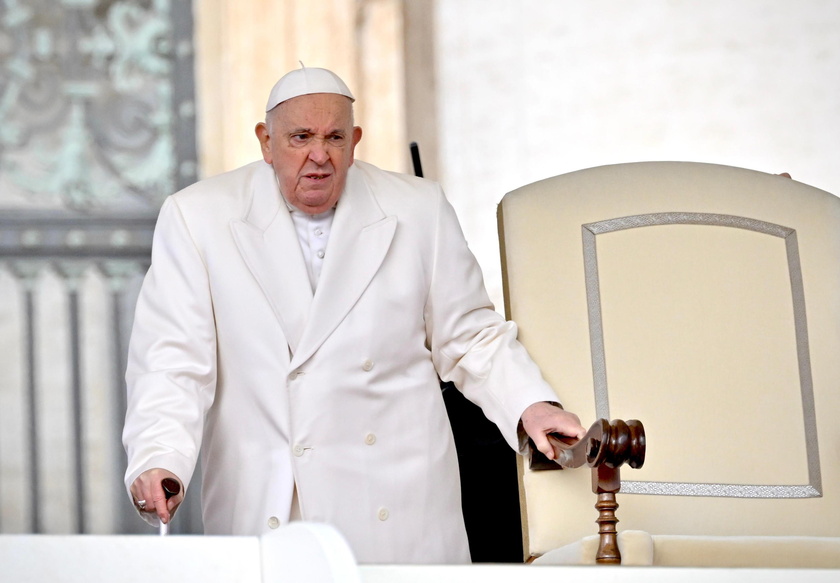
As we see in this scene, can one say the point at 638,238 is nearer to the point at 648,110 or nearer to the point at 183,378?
the point at 183,378

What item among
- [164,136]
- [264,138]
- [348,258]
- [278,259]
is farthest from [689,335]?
[164,136]

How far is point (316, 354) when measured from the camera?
2.61 meters

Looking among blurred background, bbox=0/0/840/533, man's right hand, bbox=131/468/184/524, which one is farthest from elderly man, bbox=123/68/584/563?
blurred background, bbox=0/0/840/533

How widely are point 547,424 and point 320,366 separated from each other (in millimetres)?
458

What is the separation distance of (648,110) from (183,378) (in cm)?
264

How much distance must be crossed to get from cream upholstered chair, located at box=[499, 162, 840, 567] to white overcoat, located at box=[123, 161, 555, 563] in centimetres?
18

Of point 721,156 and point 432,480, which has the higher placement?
point 721,156

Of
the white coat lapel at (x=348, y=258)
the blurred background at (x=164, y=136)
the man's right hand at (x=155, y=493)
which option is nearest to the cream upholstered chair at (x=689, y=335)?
the white coat lapel at (x=348, y=258)

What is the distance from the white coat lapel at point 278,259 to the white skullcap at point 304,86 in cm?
20

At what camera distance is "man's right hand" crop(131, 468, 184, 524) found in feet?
7.39

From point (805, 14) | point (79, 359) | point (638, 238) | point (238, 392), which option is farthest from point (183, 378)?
point (805, 14)

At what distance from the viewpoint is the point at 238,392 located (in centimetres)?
262

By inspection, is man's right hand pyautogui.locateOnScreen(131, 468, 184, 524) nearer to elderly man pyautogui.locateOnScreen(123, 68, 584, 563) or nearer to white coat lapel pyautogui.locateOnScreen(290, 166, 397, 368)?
elderly man pyautogui.locateOnScreen(123, 68, 584, 563)

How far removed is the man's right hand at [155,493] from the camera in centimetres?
225
